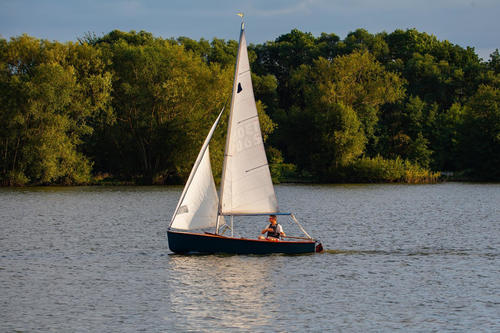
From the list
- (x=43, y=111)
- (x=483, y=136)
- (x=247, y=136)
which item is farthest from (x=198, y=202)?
(x=483, y=136)

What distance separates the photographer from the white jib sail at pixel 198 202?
102 feet

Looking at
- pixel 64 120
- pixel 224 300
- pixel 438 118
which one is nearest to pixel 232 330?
pixel 224 300

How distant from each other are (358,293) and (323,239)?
1565cm

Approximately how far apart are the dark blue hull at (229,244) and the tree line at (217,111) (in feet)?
182

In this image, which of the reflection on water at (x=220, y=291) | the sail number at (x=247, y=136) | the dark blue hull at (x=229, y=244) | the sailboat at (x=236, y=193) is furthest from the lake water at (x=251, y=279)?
the sail number at (x=247, y=136)

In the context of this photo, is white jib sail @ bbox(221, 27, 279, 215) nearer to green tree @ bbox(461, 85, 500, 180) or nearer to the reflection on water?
the reflection on water

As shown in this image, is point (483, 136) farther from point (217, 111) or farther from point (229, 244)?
point (229, 244)

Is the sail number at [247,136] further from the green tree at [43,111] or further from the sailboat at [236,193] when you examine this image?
the green tree at [43,111]

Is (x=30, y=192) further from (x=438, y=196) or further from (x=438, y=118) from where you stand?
(x=438, y=118)

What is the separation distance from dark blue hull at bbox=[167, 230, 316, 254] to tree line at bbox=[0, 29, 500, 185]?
2182 inches

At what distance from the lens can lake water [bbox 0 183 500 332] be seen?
20.8 meters

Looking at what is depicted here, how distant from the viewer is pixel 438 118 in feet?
369

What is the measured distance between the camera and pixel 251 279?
2703cm

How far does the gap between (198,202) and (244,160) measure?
2699 millimetres
